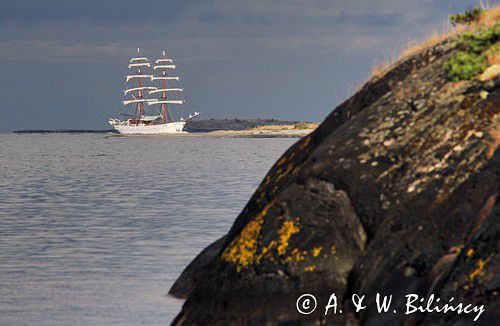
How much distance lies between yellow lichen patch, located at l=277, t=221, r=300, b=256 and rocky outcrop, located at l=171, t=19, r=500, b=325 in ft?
0.04

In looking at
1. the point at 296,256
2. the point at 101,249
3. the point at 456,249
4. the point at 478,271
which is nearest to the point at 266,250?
the point at 296,256

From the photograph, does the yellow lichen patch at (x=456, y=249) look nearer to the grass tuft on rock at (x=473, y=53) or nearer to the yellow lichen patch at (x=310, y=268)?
the yellow lichen patch at (x=310, y=268)

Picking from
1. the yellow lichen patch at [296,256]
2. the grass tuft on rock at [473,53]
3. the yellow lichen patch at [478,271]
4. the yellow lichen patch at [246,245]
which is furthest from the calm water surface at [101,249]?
the yellow lichen patch at [478,271]

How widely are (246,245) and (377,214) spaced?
5.65 feet

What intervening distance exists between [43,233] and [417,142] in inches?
754

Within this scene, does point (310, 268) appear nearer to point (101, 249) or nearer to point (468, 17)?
point (468, 17)

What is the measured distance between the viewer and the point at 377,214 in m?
9.75

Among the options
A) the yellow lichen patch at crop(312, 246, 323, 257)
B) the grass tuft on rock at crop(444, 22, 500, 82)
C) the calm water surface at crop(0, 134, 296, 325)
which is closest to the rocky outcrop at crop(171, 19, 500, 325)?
the yellow lichen patch at crop(312, 246, 323, 257)

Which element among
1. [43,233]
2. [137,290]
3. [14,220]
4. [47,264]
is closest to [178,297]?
[137,290]

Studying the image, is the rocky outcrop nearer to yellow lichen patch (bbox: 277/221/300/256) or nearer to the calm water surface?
yellow lichen patch (bbox: 277/221/300/256)

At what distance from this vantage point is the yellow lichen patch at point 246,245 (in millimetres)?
10328

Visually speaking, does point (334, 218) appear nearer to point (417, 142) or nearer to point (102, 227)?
point (417, 142)

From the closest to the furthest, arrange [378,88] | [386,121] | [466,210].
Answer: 1. [466,210]
2. [386,121]
3. [378,88]

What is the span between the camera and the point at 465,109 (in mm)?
10180
